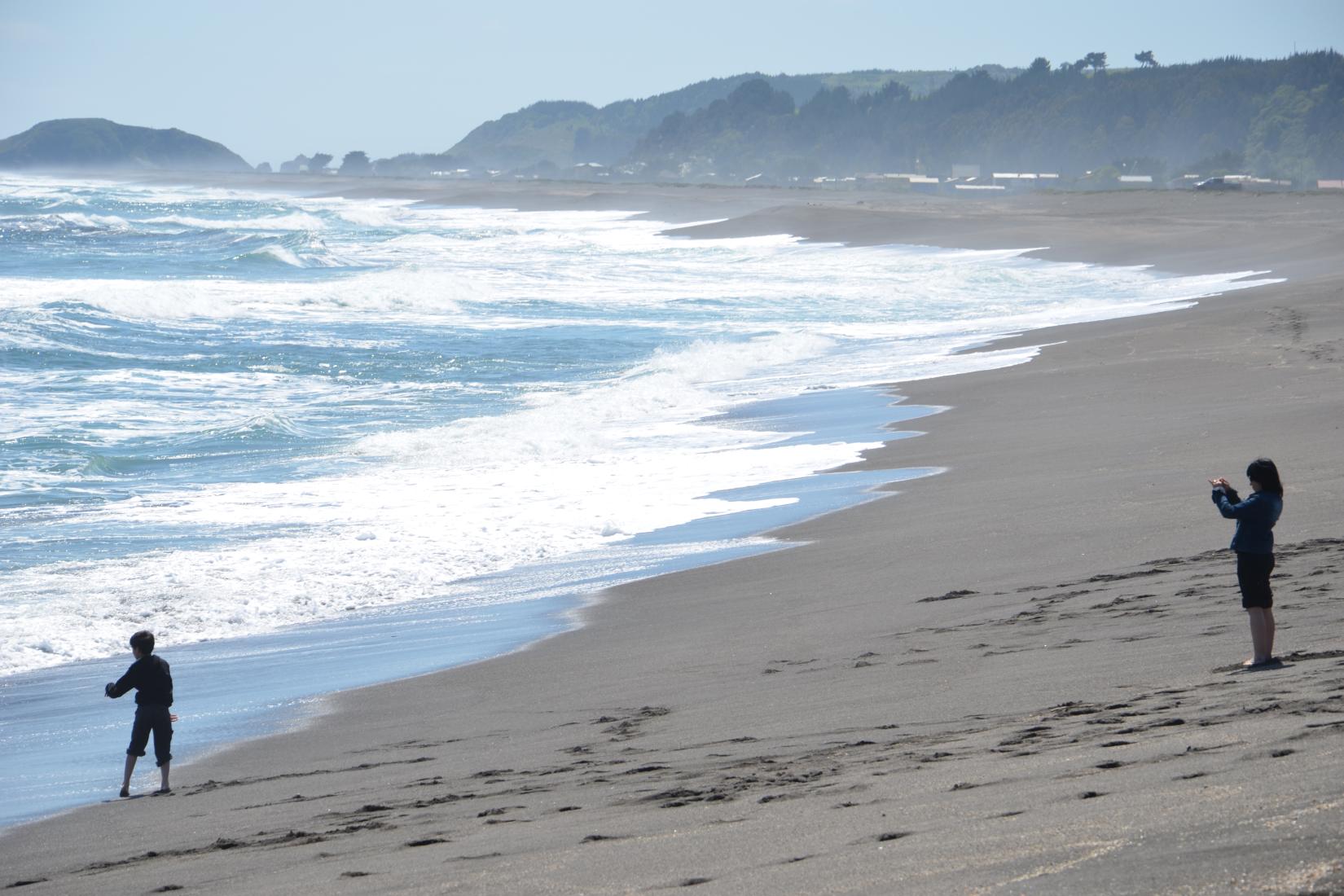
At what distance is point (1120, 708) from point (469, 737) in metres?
3.08

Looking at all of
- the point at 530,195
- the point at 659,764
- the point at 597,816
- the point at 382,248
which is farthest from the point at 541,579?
the point at 530,195

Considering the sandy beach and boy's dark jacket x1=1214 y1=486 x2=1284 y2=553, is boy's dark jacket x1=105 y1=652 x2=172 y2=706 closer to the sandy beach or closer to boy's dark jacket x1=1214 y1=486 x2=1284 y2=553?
the sandy beach

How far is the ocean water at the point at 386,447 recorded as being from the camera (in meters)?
8.80

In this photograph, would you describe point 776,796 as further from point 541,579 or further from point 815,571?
point 541,579

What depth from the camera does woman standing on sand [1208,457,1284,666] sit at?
5.65 metres

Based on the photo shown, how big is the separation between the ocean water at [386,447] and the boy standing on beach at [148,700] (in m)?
0.37

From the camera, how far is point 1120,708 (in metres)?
5.27

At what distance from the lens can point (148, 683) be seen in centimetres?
655

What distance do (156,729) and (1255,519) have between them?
522cm

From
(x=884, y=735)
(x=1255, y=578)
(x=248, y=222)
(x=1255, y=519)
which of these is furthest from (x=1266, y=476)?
(x=248, y=222)

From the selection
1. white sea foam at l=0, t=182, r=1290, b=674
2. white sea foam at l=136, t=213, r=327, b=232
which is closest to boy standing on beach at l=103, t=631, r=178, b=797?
white sea foam at l=0, t=182, r=1290, b=674

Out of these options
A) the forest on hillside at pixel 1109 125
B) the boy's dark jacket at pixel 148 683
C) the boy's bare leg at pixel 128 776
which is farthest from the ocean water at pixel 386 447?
the forest on hillside at pixel 1109 125

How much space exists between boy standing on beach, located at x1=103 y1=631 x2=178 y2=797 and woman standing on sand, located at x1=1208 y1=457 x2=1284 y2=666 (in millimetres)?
4965

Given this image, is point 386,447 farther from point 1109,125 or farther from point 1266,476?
point 1109,125
